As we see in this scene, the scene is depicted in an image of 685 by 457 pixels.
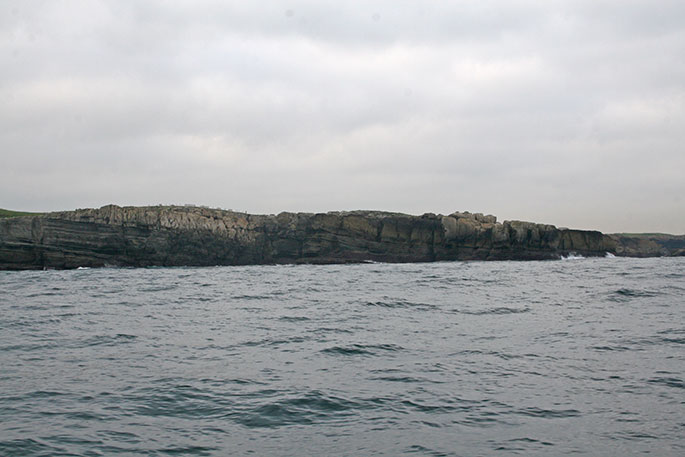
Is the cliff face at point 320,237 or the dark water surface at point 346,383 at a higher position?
the cliff face at point 320,237

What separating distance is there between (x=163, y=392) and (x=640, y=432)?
275 inches

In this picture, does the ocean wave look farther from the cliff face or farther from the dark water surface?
the cliff face

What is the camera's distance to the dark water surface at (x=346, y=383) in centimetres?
688

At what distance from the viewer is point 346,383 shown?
31.7 ft

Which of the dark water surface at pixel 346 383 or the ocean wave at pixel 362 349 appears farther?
the ocean wave at pixel 362 349

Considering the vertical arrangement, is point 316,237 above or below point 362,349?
above

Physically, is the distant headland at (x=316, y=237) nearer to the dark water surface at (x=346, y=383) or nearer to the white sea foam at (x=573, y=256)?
the white sea foam at (x=573, y=256)

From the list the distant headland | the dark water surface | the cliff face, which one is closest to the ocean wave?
the dark water surface

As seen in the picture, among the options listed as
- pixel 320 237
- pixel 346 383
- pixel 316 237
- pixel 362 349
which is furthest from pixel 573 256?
pixel 346 383

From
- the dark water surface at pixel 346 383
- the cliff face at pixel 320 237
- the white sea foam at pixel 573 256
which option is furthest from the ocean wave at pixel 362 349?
the white sea foam at pixel 573 256

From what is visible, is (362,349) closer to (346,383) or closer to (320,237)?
(346,383)

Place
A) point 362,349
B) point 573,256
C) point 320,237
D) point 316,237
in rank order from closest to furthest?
point 362,349 < point 320,237 < point 316,237 < point 573,256

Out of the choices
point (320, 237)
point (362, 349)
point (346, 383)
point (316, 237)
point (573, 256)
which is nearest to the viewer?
point (346, 383)

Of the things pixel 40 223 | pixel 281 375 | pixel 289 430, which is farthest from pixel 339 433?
pixel 40 223
